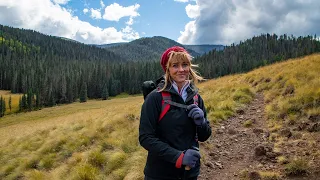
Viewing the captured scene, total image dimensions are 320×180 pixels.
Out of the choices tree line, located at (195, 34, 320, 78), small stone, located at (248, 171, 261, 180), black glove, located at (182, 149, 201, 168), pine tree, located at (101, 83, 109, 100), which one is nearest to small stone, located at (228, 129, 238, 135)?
small stone, located at (248, 171, 261, 180)

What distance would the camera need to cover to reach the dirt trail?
299 inches

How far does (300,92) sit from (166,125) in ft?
34.7

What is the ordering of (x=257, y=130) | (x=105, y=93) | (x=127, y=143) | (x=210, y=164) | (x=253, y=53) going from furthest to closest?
1. (x=253, y=53)
2. (x=105, y=93)
3. (x=257, y=130)
4. (x=127, y=143)
5. (x=210, y=164)

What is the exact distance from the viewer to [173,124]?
11.3 feet

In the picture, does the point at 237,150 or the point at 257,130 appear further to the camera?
the point at 257,130

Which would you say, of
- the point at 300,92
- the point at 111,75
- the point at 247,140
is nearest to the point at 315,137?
the point at 247,140

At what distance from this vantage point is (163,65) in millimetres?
3758

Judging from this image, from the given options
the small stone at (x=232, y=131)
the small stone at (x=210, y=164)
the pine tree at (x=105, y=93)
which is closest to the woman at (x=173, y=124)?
the small stone at (x=210, y=164)

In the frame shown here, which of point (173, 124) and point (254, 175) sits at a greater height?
point (173, 124)

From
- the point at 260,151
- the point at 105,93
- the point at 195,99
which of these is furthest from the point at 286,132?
the point at 105,93

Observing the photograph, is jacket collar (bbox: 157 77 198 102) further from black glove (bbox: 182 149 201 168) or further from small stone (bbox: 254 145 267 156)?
small stone (bbox: 254 145 267 156)

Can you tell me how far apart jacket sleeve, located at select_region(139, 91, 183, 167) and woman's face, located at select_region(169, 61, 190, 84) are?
34cm

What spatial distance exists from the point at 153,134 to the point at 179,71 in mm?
892

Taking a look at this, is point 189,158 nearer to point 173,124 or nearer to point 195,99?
point 173,124
